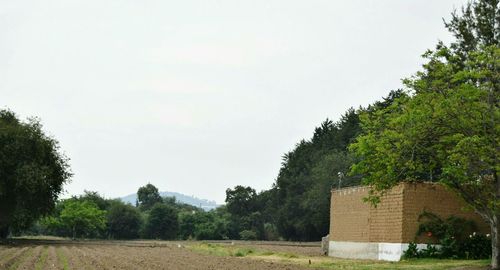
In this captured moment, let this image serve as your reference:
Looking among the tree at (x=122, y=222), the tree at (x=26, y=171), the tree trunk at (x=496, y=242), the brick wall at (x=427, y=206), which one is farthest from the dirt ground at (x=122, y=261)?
the tree at (x=122, y=222)

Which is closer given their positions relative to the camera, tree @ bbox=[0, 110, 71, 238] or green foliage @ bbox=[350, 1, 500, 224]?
green foliage @ bbox=[350, 1, 500, 224]

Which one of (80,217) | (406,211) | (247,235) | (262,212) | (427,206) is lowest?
(247,235)

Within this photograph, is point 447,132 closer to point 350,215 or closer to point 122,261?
point 350,215

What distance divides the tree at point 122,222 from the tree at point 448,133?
89.4 metres

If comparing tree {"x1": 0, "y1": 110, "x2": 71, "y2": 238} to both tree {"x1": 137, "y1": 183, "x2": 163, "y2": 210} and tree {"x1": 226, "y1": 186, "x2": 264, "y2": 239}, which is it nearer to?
tree {"x1": 226, "y1": 186, "x2": 264, "y2": 239}

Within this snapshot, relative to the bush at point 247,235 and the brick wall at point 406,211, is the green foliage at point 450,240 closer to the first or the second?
the brick wall at point 406,211

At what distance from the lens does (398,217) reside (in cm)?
3544

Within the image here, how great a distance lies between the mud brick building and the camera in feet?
115

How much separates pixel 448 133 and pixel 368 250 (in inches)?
552

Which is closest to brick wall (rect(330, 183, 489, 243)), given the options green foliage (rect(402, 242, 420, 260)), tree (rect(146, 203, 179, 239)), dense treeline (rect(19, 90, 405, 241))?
green foliage (rect(402, 242, 420, 260))

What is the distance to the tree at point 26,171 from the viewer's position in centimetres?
5831

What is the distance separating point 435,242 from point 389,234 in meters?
2.55

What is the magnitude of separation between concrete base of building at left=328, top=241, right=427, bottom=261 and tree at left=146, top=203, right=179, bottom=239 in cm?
7279

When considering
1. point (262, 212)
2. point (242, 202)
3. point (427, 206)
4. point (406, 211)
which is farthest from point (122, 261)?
point (242, 202)
